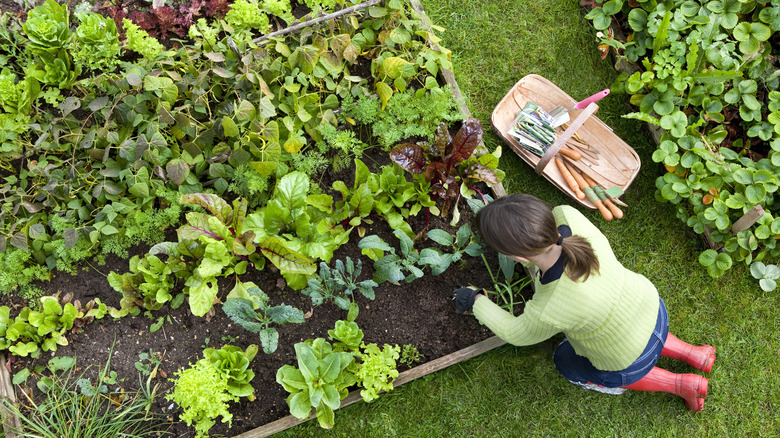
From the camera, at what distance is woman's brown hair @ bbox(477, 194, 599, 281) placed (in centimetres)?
217

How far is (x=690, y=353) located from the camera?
10.0 feet

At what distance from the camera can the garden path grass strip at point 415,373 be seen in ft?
9.24

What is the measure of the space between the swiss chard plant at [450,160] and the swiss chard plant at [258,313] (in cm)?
95

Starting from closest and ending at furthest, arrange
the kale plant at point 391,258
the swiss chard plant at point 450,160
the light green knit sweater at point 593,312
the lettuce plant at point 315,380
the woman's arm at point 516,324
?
the light green knit sweater at point 593,312
the woman's arm at point 516,324
the lettuce plant at point 315,380
the kale plant at point 391,258
the swiss chard plant at point 450,160

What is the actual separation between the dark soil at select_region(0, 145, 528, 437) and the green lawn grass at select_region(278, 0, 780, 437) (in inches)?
9.3

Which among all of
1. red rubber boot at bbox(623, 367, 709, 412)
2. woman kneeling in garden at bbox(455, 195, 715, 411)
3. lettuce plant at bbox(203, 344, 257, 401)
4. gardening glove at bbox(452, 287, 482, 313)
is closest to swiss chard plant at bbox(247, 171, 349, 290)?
lettuce plant at bbox(203, 344, 257, 401)

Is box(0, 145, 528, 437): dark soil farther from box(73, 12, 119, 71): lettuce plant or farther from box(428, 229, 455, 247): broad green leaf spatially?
box(73, 12, 119, 71): lettuce plant

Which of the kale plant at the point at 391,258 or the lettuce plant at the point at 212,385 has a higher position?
the kale plant at the point at 391,258

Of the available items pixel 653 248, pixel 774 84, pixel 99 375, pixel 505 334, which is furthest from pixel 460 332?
pixel 774 84

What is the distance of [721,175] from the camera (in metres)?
3.12

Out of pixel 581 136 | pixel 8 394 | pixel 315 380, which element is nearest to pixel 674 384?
pixel 581 136

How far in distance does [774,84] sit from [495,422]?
2635 millimetres

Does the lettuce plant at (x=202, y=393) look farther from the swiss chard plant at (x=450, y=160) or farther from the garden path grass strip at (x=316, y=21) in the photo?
the garden path grass strip at (x=316, y=21)

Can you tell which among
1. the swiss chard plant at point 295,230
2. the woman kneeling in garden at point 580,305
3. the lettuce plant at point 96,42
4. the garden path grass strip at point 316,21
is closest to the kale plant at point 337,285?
the swiss chard plant at point 295,230
